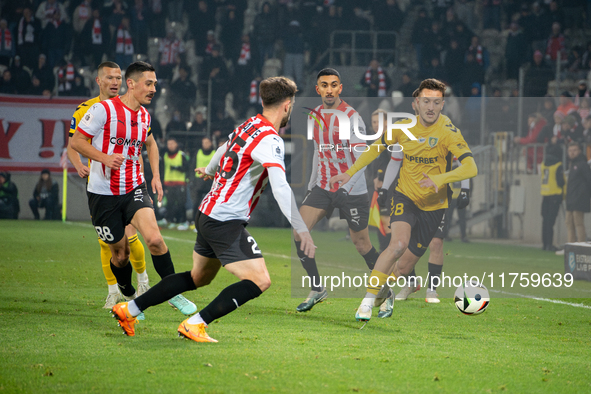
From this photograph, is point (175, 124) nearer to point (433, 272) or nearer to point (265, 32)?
point (265, 32)

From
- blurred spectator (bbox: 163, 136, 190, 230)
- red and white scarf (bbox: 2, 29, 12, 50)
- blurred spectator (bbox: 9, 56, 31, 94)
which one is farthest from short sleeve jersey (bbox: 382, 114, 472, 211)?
red and white scarf (bbox: 2, 29, 12, 50)

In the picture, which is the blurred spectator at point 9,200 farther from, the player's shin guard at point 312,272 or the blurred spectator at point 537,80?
the blurred spectator at point 537,80

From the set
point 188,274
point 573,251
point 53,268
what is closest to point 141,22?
point 53,268

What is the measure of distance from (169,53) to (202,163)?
15.5 ft

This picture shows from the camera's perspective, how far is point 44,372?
12.5 feet

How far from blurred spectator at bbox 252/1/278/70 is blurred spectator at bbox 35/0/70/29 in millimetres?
→ 5188

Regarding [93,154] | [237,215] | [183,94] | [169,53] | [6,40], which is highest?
[6,40]

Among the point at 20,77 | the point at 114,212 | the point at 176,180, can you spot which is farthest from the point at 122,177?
the point at 20,77

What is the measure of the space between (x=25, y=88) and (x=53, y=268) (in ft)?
32.6

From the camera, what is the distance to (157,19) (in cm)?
1972

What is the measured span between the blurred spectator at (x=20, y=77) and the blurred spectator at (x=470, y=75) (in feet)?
36.8

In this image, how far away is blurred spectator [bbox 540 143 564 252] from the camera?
471 inches

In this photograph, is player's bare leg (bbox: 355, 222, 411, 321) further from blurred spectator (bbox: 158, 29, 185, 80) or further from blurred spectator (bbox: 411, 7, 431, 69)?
blurred spectator (bbox: 411, 7, 431, 69)

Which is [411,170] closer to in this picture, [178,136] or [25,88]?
[178,136]
